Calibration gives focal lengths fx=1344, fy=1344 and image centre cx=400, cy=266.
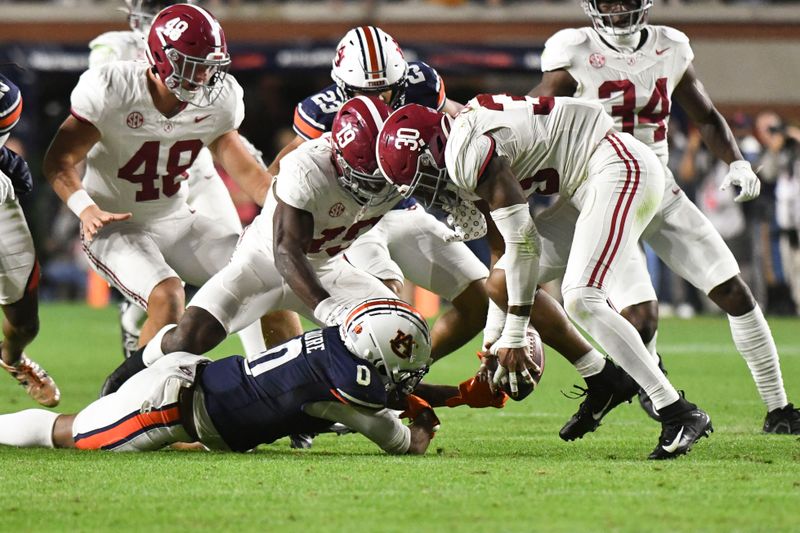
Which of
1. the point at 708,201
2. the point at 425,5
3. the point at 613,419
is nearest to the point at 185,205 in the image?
the point at 613,419

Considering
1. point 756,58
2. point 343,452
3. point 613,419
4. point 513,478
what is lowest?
point 756,58

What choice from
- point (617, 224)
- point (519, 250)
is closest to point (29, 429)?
point (519, 250)

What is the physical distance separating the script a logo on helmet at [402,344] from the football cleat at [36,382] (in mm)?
2422

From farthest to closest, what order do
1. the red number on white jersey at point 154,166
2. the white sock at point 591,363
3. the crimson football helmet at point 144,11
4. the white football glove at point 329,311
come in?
1. the crimson football helmet at point 144,11
2. the red number on white jersey at point 154,166
3. the white sock at point 591,363
4. the white football glove at point 329,311

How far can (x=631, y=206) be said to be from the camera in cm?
503

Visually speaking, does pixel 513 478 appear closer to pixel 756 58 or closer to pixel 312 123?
pixel 312 123

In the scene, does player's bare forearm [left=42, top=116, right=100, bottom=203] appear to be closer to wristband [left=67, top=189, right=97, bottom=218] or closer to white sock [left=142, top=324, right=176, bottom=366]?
wristband [left=67, top=189, right=97, bottom=218]

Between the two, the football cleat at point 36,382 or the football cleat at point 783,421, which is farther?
the football cleat at point 36,382

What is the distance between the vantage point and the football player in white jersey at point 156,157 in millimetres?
5941

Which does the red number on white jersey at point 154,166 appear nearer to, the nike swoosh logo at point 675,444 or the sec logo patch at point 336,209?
the sec logo patch at point 336,209

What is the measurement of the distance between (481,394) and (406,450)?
0.37m

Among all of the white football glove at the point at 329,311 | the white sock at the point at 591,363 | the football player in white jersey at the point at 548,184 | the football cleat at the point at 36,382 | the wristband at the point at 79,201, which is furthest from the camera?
the football cleat at the point at 36,382

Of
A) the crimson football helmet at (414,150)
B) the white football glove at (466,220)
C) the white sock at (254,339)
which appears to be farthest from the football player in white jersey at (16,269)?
the white football glove at (466,220)

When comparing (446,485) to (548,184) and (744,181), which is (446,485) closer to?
(548,184)
